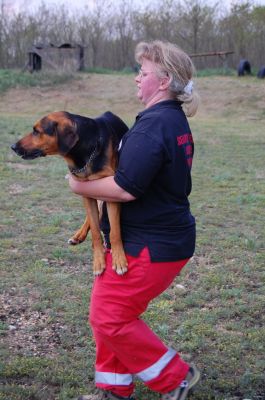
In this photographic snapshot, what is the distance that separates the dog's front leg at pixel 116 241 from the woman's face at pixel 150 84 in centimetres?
52

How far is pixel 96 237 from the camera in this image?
294cm

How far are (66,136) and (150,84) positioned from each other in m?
0.46

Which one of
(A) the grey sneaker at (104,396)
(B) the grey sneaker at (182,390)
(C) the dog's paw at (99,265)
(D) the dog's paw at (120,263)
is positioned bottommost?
(A) the grey sneaker at (104,396)


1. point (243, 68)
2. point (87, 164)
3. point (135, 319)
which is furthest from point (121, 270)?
point (243, 68)

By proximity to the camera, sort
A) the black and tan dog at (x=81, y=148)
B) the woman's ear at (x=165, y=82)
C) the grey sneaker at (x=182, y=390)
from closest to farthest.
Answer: the woman's ear at (x=165, y=82) → the black and tan dog at (x=81, y=148) → the grey sneaker at (x=182, y=390)

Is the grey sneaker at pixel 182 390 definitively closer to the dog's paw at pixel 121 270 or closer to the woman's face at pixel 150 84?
the dog's paw at pixel 121 270

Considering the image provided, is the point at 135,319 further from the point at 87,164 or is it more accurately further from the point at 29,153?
the point at 29,153

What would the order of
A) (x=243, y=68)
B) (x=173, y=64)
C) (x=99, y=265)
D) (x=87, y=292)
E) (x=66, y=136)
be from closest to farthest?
(x=173, y=64) < (x=66, y=136) < (x=99, y=265) < (x=87, y=292) < (x=243, y=68)

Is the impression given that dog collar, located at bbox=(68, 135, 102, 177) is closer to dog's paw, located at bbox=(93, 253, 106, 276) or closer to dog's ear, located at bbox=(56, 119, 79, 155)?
dog's ear, located at bbox=(56, 119, 79, 155)

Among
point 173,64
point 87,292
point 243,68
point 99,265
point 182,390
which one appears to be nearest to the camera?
point 173,64

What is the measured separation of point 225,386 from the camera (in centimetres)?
345

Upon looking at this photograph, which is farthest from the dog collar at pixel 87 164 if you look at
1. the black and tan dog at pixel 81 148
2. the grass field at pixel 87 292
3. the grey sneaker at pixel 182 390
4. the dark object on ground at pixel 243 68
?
the dark object on ground at pixel 243 68

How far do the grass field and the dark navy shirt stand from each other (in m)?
1.10

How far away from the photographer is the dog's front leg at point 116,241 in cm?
272
